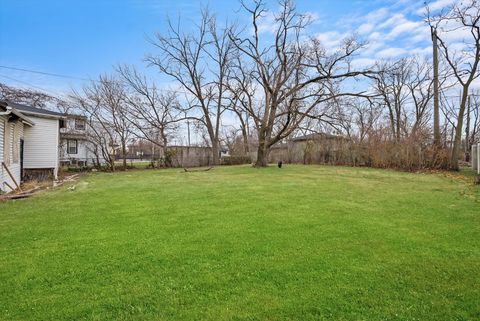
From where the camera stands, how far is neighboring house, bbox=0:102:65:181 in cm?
1318

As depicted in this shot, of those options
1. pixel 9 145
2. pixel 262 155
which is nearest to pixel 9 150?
pixel 9 145

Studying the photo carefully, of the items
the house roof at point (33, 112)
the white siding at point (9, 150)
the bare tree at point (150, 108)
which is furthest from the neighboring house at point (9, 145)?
the bare tree at point (150, 108)

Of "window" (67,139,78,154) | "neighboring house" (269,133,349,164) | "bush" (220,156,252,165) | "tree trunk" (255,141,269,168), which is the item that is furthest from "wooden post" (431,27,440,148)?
"window" (67,139,78,154)

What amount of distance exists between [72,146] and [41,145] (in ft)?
37.0

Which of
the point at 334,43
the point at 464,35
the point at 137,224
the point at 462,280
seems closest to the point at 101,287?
the point at 137,224

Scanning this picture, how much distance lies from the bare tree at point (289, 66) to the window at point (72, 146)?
15.6 m

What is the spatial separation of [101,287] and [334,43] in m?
18.2

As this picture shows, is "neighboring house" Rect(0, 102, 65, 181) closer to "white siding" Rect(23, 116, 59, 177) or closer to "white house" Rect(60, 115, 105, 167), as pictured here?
"white siding" Rect(23, 116, 59, 177)

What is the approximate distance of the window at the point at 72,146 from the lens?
77.5 feet

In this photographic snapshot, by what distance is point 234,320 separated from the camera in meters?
2.02

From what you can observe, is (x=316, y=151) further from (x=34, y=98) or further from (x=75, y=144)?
(x=34, y=98)

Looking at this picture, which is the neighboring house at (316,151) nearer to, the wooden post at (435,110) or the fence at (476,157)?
the wooden post at (435,110)

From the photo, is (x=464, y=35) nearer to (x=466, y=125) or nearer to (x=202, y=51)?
Result: (x=466, y=125)

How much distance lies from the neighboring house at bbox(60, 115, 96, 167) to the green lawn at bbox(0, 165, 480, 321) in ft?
63.9
